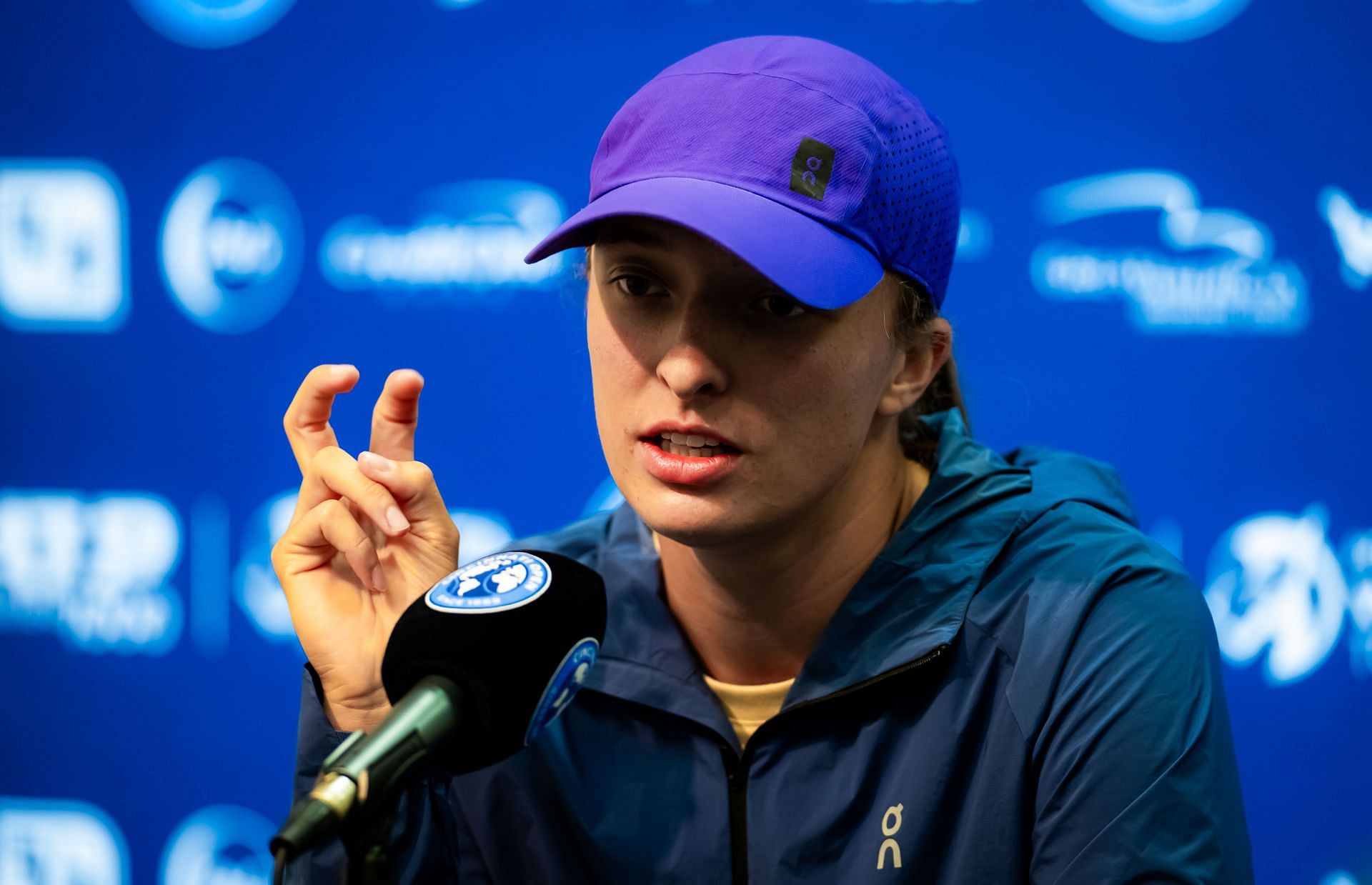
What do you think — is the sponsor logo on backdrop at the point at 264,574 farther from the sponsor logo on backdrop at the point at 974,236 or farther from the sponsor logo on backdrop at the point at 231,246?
the sponsor logo on backdrop at the point at 974,236

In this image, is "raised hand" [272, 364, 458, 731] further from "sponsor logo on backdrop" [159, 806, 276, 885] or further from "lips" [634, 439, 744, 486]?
"sponsor logo on backdrop" [159, 806, 276, 885]

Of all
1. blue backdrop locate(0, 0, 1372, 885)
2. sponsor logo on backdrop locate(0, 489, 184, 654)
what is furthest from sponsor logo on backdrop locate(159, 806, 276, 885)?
sponsor logo on backdrop locate(0, 489, 184, 654)

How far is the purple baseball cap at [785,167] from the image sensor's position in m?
0.97

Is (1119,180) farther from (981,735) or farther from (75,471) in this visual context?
(75,471)

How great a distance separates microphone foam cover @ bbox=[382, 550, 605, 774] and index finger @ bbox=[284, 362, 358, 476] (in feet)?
0.90

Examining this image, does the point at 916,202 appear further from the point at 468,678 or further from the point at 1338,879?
the point at 1338,879

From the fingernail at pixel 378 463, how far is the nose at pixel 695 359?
0.27m

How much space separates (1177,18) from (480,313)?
3.74 ft

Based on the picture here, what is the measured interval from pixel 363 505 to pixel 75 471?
1197 millimetres

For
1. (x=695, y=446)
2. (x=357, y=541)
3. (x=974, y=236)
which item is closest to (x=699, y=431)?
(x=695, y=446)

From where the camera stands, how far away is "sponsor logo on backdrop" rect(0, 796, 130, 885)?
2.03 m

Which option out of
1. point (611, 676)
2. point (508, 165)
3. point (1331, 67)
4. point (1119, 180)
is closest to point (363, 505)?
point (611, 676)

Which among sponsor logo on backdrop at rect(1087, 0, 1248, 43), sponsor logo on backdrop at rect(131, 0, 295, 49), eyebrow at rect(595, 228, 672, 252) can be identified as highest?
sponsor logo on backdrop at rect(1087, 0, 1248, 43)

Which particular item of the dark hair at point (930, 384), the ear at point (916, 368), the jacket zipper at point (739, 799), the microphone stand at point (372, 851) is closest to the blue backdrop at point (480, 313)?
the dark hair at point (930, 384)
